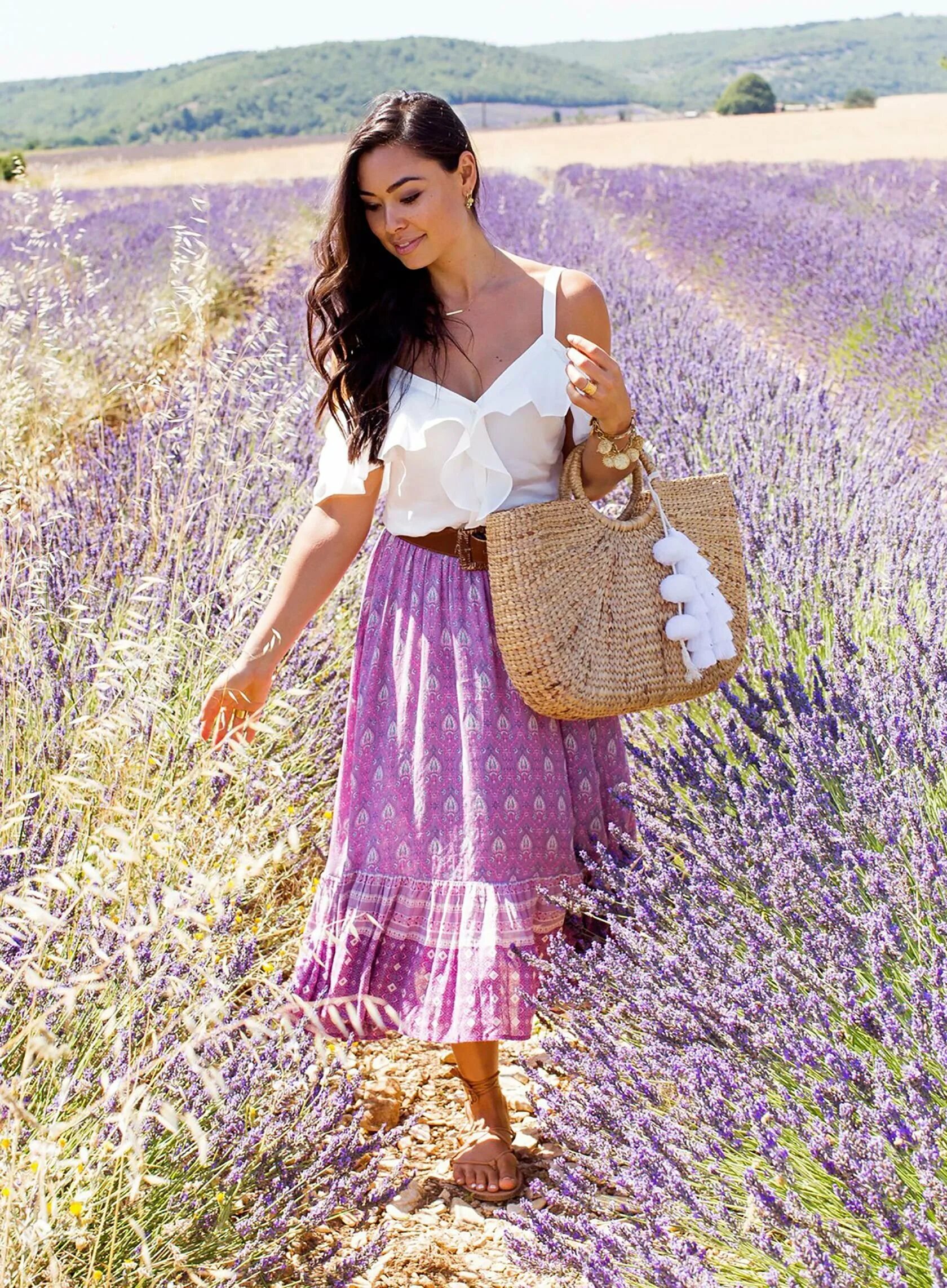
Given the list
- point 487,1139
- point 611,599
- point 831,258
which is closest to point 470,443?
point 611,599

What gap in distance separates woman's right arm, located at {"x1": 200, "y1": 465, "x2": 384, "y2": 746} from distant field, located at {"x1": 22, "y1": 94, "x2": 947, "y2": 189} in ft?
62.5

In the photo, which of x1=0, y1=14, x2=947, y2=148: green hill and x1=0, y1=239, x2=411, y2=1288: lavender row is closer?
x1=0, y1=239, x2=411, y2=1288: lavender row

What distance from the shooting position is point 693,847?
5.73ft

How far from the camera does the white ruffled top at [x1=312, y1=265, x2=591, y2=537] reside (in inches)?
65.7

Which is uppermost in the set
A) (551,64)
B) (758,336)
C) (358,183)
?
(551,64)

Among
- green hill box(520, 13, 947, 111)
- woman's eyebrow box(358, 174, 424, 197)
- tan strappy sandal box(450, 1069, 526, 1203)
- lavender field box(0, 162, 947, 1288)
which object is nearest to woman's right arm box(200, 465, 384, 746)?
lavender field box(0, 162, 947, 1288)

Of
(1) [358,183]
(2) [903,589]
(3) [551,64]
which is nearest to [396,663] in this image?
(1) [358,183]

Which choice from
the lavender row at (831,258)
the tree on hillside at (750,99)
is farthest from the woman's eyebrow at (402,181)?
the tree on hillside at (750,99)

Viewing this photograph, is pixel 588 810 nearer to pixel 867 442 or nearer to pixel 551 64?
pixel 867 442

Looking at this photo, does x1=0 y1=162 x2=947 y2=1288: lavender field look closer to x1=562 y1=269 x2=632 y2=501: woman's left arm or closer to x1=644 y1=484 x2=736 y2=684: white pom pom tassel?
x1=644 y1=484 x2=736 y2=684: white pom pom tassel

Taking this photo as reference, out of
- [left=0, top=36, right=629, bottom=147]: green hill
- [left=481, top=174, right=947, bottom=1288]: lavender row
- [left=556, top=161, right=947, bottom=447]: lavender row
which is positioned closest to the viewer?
[left=481, top=174, right=947, bottom=1288]: lavender row

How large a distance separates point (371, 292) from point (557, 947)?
966 mm

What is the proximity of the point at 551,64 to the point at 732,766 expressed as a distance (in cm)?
18182

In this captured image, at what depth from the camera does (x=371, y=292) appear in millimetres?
1786
